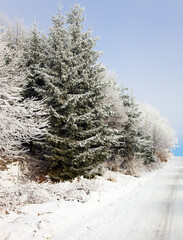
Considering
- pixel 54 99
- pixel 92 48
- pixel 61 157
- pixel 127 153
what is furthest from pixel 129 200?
pixel 92 48

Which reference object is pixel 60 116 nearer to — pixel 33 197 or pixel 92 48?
pixel 33 197

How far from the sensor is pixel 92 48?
1373cm

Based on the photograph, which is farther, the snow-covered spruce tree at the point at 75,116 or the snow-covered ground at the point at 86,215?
the snow-covered spruce tree at the point at 75,116

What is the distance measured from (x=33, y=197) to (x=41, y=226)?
1935mm

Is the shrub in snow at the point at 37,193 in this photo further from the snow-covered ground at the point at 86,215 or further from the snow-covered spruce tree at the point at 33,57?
the snow-covered spruce tree at the point at 33,57

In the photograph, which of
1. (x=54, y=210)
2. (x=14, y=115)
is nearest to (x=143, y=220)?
(x=54, y=210)

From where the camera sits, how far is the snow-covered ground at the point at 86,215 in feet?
13.0

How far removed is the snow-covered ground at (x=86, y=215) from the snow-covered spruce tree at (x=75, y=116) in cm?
289

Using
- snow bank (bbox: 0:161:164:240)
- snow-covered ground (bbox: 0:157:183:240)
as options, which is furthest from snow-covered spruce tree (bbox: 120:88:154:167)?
snow bank (bbox: 0:161:164:240)

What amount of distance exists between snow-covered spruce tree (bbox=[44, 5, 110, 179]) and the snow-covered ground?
2.89 m

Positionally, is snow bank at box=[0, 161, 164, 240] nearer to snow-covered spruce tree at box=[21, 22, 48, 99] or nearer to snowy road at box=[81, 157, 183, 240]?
snowy road at box=[81, 157, 183, 240]

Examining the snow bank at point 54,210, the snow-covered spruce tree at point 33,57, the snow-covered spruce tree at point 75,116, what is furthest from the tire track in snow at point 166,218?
the snow-covered spruce tree at point 33,57

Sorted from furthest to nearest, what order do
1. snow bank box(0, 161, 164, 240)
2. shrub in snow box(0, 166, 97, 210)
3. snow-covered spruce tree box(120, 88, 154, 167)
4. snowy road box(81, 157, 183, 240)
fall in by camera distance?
snow-covered spruce tree box(120, 88, 154, 167) → shrub in snow box(0, 166, 97, 210) → snowy road box(81, 157, 183, 240) → snow bank box(0, 161, 164, 240)

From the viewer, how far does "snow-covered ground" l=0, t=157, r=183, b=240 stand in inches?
156
